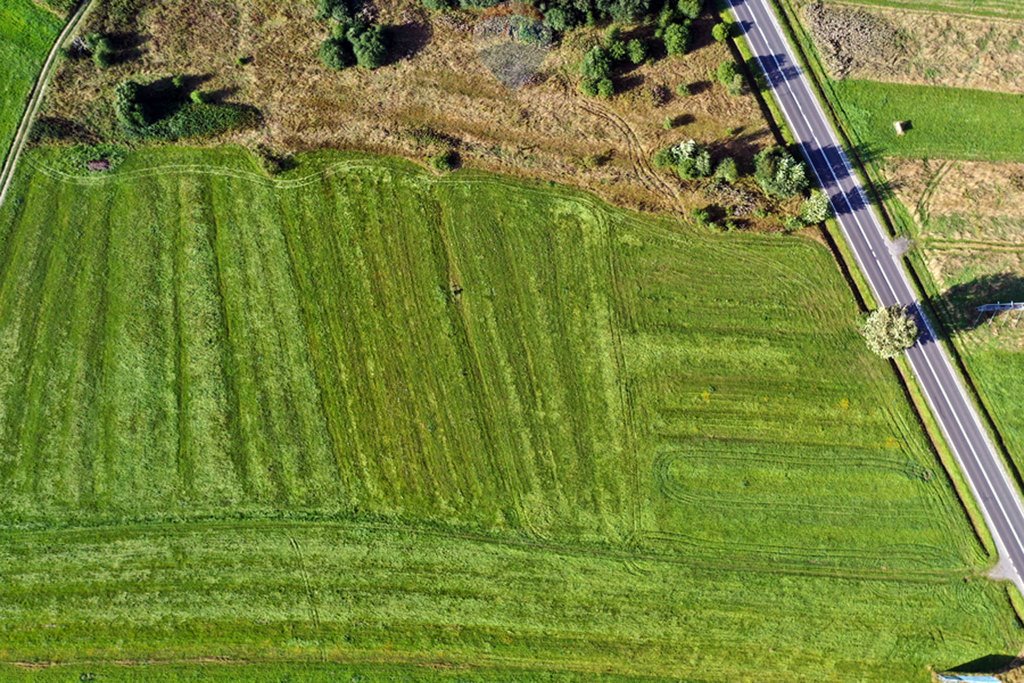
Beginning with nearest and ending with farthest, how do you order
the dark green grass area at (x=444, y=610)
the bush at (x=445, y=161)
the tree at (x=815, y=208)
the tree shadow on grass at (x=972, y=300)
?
the dark green grass area at (x=444, y=610)
the tree at (x=815, y=208)
the bush at (x=445, y=161)
the tree shadow on grass at (x=972, y=300)

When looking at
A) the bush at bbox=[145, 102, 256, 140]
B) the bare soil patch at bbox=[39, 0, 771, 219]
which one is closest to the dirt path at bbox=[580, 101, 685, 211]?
the bare soil patch at bbox=[39, 0, 771, 219]

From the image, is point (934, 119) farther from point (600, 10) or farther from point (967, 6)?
point (600, 10)

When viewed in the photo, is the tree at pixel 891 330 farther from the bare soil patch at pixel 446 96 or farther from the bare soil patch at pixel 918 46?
the bare soil patch at pixel 918 46

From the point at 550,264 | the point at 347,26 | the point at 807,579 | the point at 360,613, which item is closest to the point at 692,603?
the point at 807,579

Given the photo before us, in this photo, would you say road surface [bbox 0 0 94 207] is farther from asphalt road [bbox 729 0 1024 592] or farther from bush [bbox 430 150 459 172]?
asphalt road [bbox 729 0 1024 592]

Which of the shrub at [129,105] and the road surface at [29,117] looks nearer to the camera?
the shrub at [129,105]

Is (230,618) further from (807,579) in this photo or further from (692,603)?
(807,579)

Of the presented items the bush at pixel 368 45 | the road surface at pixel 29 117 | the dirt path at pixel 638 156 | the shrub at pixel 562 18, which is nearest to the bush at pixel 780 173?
the dirt path at pixel 638 156
